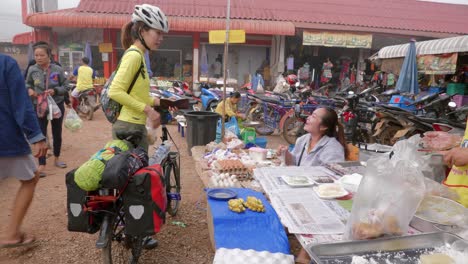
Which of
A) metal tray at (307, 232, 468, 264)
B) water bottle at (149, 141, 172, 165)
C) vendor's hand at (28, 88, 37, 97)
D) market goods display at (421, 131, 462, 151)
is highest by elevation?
vendor's hand at (28, 88, 37, 97)

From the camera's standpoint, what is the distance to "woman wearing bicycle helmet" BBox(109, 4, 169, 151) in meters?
2.51

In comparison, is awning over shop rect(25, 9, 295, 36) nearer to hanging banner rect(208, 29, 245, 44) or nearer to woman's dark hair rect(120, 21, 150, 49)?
hanging banner rect(208, 29, 245, 44)

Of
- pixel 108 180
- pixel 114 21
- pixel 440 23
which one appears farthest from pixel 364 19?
pixel 108 180

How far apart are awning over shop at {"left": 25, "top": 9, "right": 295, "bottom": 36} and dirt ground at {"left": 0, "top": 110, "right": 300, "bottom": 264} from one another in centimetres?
898

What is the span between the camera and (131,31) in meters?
2.70

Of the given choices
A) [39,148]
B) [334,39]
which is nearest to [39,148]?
[39,148]

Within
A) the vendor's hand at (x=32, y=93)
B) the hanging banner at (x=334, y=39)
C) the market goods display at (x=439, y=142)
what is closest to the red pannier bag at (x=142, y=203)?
the market goods display at (x=439, y=142)

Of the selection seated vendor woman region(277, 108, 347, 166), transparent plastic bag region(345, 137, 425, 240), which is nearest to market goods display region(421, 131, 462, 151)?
seated vendor woman region(277, 108, 347, 166)

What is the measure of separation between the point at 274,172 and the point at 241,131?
11.8ft

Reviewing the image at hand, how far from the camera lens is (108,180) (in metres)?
1.91

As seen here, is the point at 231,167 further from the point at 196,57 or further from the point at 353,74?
the point at 353,74

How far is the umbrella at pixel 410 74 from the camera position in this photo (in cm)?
735

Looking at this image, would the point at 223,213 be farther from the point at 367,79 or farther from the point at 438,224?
the point at 367,79

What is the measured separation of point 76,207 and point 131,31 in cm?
149
